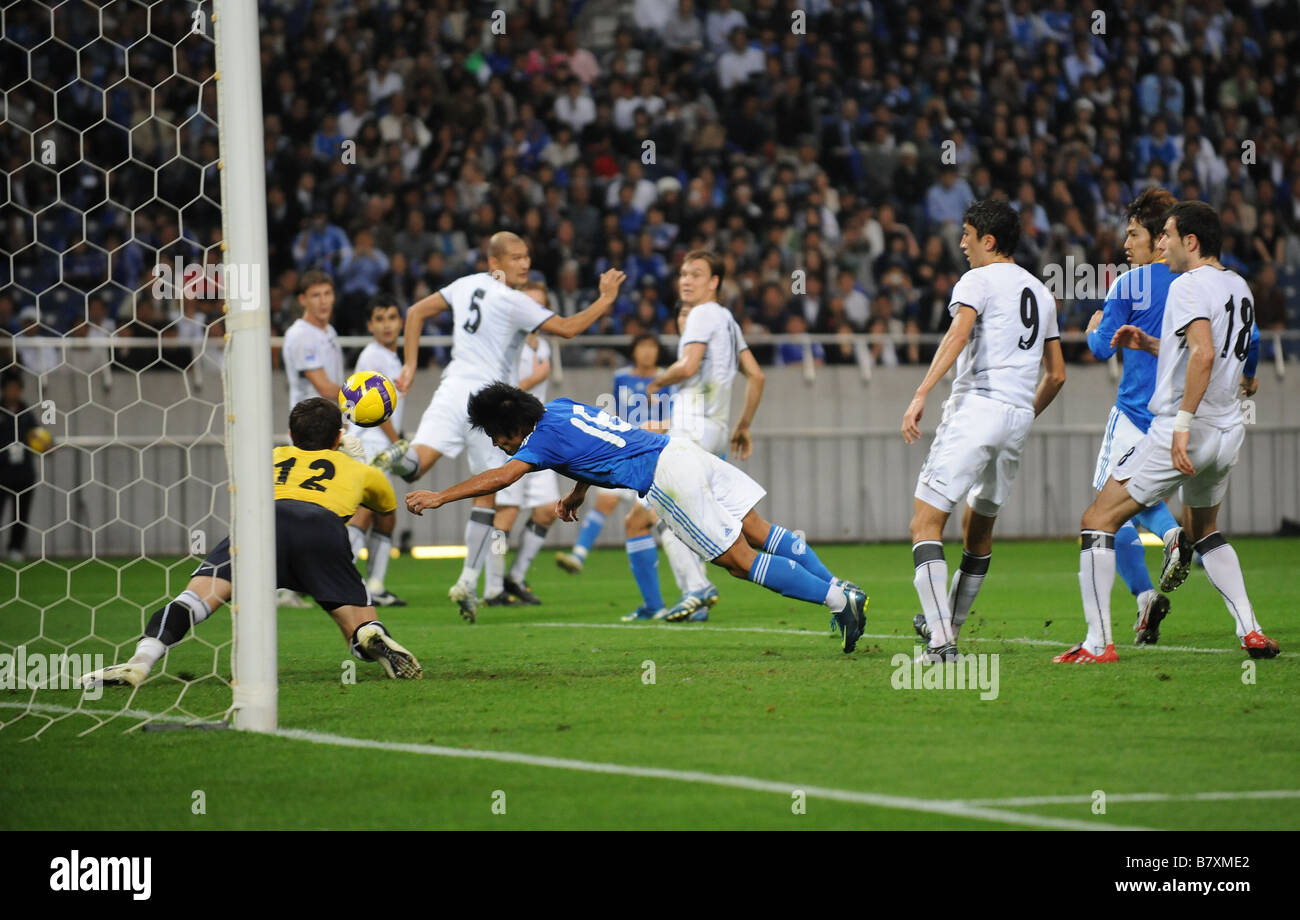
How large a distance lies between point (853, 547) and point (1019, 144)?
6424 mm

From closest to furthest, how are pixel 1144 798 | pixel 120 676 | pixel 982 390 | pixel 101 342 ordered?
pixel 1144 798, pixel 120 676, pixel 982 390, pixel 101 342

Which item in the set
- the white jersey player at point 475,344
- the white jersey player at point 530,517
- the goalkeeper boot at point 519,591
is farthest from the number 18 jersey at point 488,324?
the goalkeeper boot at point 519,591

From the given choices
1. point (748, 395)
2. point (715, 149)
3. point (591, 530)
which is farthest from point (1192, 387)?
point (715, 149)

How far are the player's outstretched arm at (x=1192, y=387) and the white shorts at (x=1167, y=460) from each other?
0.11m

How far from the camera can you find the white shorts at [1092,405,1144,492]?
7668 millimetres

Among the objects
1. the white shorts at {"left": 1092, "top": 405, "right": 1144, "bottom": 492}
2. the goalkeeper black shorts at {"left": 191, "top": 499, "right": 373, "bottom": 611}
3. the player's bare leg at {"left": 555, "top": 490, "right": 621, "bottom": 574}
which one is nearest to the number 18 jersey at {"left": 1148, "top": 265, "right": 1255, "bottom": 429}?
the white shorts at {"left": 1092, "top": 405, "right": 1144, "bottom": 492}

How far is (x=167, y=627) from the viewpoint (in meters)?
6.78

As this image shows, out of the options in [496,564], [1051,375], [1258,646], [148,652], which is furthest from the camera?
[496,564]

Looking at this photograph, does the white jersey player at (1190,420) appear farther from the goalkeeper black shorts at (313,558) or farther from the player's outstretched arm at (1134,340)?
the goalkeeper black shorts at (313,558)

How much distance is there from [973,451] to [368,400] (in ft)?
10.3

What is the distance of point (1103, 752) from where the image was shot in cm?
507

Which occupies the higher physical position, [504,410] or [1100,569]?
[504,410]
